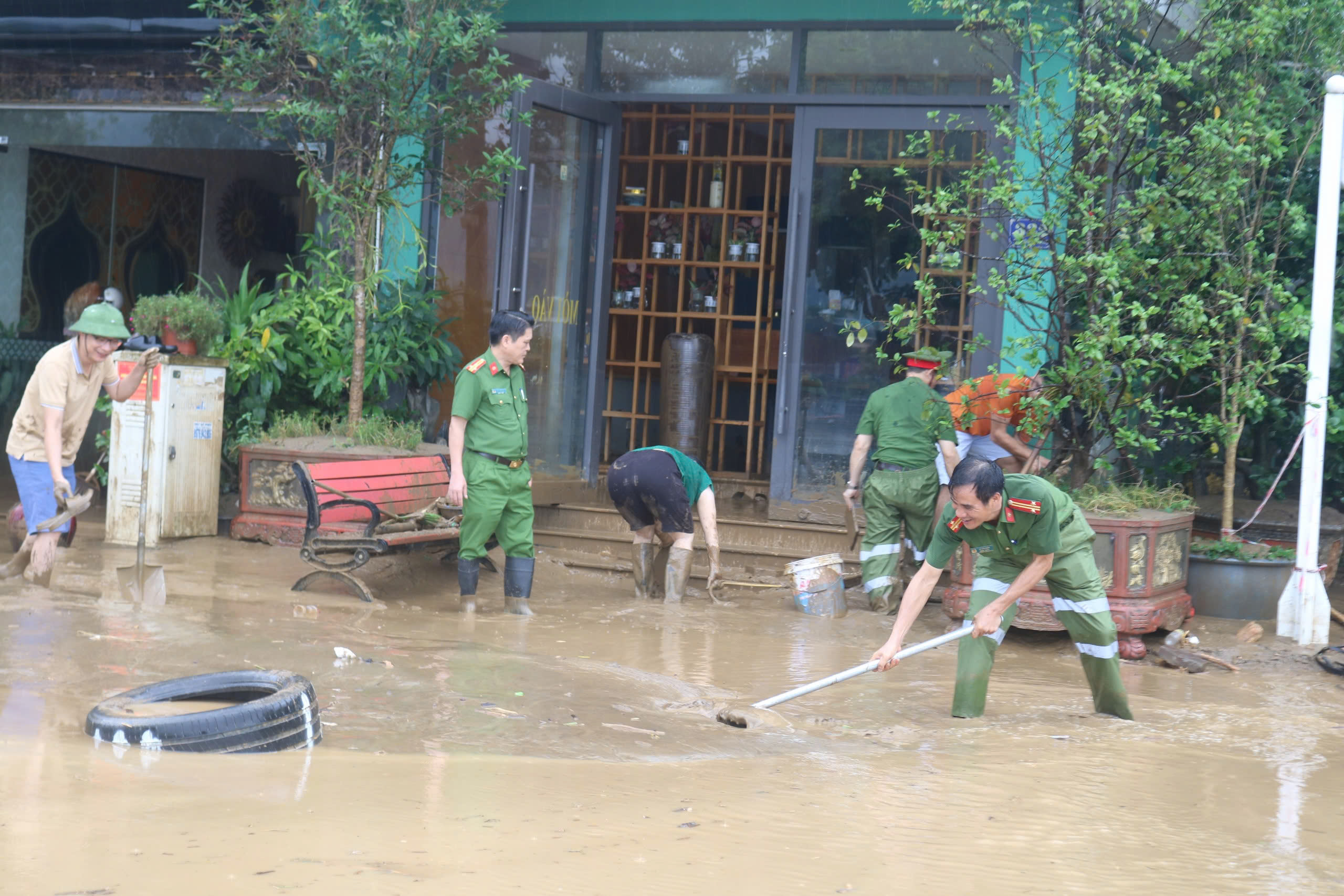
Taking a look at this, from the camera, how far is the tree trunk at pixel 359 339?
946cm

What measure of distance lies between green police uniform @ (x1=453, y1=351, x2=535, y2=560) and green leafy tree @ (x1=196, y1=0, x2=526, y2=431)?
208 centimetres

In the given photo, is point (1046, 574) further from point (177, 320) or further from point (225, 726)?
point (177, 320)

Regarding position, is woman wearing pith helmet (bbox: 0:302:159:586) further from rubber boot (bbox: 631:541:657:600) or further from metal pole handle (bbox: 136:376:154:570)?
rubber boot (bbox: 631:541:657:600)

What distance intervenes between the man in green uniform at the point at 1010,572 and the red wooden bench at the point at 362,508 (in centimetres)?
336

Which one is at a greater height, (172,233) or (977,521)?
(172,233)

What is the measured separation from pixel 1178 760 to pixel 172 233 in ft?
38.5

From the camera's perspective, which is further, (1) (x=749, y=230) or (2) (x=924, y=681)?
(1) (x=749, y=230)

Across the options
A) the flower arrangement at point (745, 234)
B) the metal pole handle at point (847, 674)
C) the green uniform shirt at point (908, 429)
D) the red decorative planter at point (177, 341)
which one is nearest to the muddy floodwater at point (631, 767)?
the metal pole handle at point (847, 674)

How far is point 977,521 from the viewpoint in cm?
554

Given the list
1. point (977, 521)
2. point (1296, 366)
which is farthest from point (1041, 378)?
point (977, 521)

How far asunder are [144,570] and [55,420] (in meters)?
1.34

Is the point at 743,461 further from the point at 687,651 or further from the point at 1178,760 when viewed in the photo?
the point at 1178,760

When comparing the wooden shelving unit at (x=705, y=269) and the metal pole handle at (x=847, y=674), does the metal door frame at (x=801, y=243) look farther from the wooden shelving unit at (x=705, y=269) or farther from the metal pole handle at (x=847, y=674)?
the metal pole handle at (x=847, y=674)

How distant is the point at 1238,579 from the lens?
321 inches
